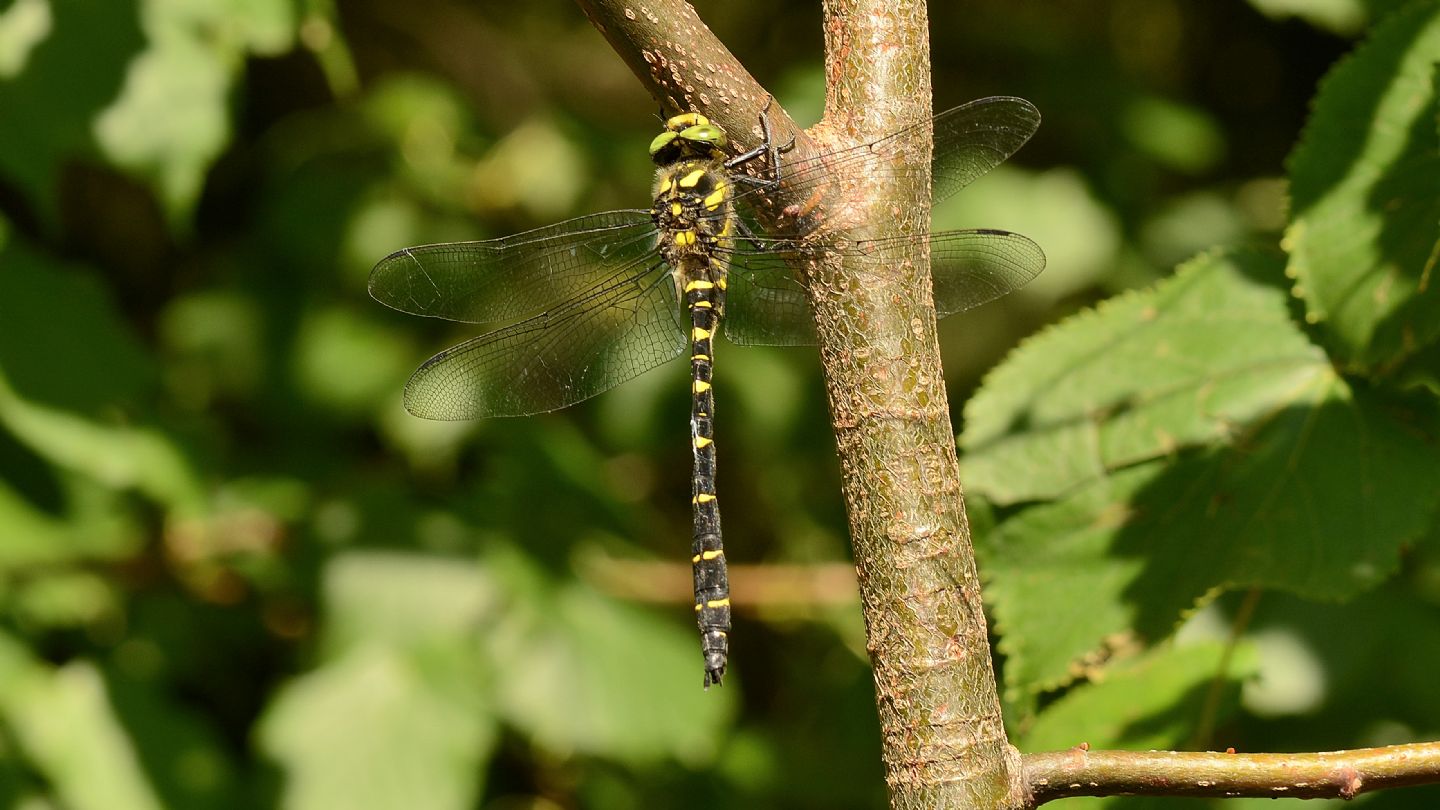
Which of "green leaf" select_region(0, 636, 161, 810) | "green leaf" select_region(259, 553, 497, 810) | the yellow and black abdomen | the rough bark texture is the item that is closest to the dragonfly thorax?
the yellow and black abdomen

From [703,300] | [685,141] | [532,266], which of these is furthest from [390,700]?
[685,141]

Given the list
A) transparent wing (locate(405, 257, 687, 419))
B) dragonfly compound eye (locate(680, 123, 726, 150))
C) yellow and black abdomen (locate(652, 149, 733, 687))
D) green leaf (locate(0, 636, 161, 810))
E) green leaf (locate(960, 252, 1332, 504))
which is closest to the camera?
green leaf (locate(960, 252, 1332, 504))

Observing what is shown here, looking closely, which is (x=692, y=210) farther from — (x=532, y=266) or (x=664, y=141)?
(x=532, y=266)

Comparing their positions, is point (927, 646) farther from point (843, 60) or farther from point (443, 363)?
point (443, 363)

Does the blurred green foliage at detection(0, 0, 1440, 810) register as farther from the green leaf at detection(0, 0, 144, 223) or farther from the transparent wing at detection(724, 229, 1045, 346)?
the transparent wing at detection(724, 229, 1045, 346)

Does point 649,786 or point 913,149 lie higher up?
point 913,149

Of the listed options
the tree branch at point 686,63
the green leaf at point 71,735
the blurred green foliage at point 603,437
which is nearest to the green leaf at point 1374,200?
the blurred green foliage at point 603,437

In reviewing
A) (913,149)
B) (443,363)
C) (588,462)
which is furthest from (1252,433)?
(588,462)
